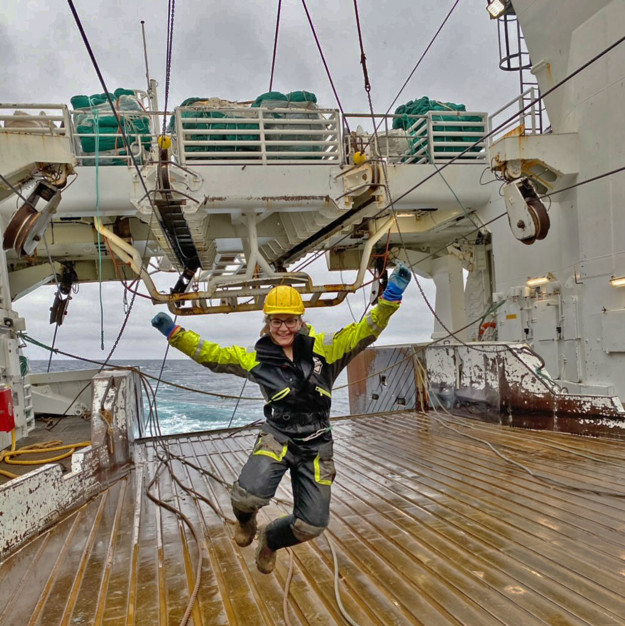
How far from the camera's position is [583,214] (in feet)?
26.0

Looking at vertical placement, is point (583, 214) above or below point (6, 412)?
above

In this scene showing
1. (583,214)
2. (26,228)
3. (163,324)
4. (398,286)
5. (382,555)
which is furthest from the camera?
(583,214)

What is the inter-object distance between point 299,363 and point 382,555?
1.37m

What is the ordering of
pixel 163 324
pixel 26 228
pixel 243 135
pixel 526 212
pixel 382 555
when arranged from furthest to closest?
pixel 243 135 < pixel 526 212 < pixel 26 228 < pixel 382 555 < pixel 163 324

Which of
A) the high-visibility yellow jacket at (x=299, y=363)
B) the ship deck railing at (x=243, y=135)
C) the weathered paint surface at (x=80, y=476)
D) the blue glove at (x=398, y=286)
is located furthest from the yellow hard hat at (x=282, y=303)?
the ship deck railing at (x=243, y=135)

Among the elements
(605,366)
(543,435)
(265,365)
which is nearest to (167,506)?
(265,365)

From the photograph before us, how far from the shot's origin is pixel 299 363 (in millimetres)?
2840

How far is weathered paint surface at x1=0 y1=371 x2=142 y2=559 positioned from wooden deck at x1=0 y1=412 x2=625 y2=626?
0.14 metres

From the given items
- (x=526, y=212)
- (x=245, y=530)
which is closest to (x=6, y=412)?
(x=245, y=530)

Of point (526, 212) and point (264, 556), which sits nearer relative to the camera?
point (264, 556)

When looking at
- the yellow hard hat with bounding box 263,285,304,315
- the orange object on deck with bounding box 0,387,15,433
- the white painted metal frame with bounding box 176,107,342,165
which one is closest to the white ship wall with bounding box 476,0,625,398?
the white painted metal frame with bounding box 176,107,342,165

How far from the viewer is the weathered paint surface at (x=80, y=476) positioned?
359 centimetres

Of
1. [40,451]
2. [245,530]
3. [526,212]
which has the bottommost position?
[40,451]

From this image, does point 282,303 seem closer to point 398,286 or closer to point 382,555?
point 398,286
